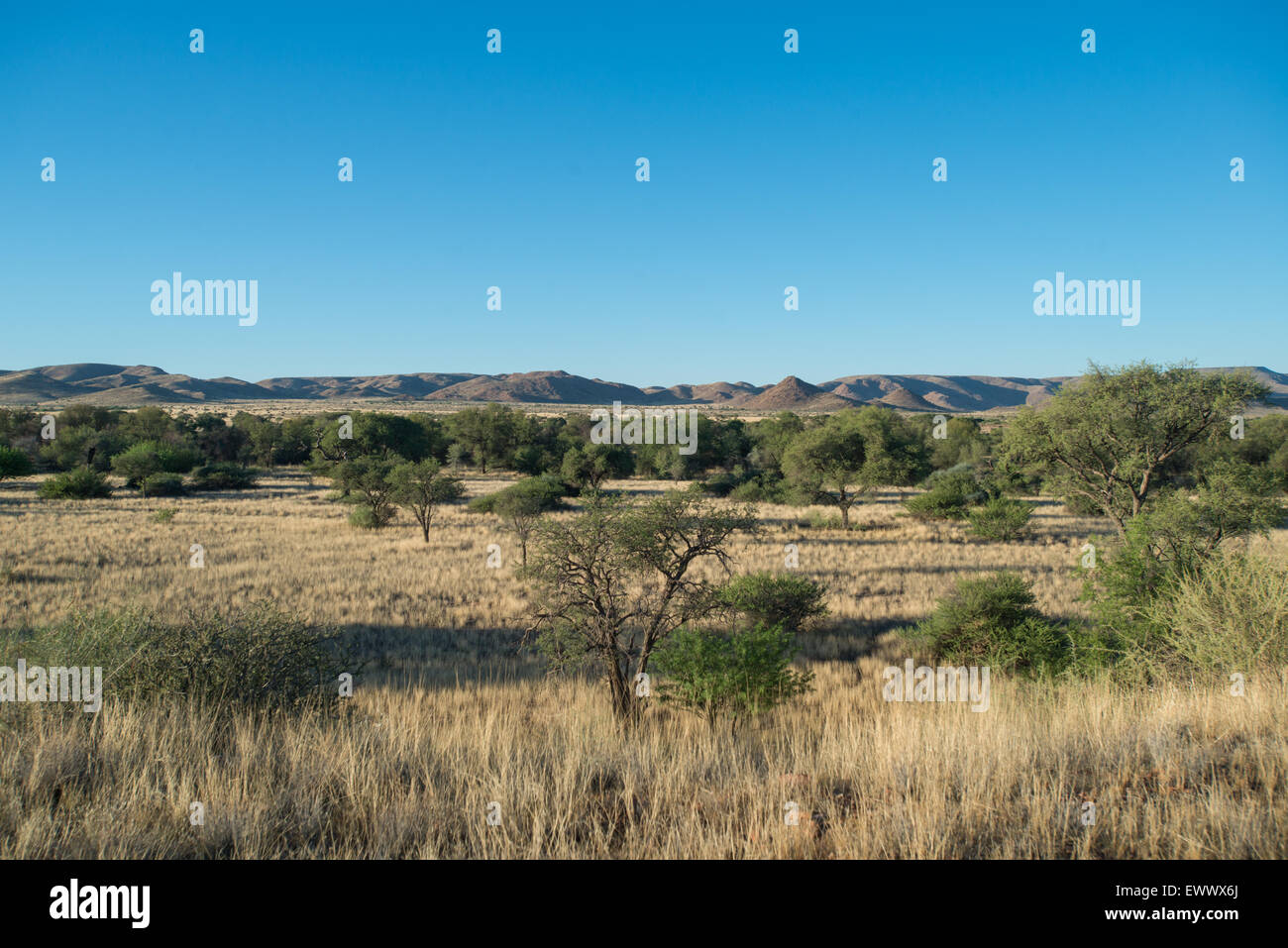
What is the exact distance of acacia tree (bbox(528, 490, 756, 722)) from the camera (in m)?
8.93

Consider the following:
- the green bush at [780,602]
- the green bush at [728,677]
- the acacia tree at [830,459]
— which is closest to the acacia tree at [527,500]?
the acacia tree at [830,459]

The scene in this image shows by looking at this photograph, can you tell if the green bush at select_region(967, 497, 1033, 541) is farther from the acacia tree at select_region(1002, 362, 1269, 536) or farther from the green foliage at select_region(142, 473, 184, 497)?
the green foliage at select_region(142, 473, 184, 497)

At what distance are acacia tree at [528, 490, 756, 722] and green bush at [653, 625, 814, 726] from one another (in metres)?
0.44

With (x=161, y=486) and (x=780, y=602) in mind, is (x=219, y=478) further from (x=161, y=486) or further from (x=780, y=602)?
(x=780, y=602)

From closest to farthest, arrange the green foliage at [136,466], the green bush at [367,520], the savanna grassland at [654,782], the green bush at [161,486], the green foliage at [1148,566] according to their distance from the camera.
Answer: the savanna grassland at [654,782]
the green foliage at [1148,566]
the green bush at [367,520]
the green bush at [161,486]
the green foliage at [136,466]

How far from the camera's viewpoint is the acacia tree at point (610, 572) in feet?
29.3

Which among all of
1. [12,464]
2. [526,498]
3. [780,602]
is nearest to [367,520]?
[526,498]

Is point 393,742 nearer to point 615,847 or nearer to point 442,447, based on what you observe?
point 615,847

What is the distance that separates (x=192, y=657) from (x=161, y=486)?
4745cm

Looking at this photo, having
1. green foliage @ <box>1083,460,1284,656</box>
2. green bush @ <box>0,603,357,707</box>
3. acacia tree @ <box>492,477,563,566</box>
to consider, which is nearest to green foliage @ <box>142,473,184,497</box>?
acacia tree @ <box>492,477,563,566</box>

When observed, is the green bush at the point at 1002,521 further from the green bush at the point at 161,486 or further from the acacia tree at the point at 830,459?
the green bush at the point at 161,486

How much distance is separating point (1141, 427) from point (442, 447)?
64.1 metres

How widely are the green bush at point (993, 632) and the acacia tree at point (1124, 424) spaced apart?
17.5 feet
